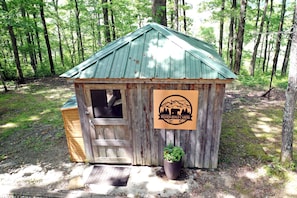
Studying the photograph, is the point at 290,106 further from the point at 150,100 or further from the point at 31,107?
the point at 31,107

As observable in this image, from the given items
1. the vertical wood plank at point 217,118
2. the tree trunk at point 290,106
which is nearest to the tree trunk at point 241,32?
the tree trunk at point 290,106

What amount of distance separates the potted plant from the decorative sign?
0.50m

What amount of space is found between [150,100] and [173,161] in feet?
4.48

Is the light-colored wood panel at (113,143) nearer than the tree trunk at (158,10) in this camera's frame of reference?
Yes

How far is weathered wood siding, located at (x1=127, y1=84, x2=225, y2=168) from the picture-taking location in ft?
13.1

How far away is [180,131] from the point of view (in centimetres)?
435

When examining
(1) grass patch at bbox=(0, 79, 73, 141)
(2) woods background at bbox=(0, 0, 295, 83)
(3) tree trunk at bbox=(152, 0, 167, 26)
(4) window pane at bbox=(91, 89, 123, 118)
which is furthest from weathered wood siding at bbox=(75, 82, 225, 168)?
(2) woods background at bbox=(0, 0, 295, 83)

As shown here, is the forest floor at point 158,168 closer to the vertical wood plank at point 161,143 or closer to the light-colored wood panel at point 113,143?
the vertical wood plank at point 161,143

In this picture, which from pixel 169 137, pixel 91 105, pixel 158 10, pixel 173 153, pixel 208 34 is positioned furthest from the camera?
pixel 208 34

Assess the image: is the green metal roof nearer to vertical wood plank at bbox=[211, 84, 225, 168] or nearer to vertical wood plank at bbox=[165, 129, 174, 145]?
vertical wood plank at bbox=[211, 84, 225, 168]

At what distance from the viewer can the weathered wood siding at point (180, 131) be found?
13.1 ft

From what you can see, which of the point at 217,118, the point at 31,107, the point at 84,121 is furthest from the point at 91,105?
the point at 31,107

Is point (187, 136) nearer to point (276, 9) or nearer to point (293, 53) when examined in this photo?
point (293, 53)

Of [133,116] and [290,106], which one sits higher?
[290,106]
